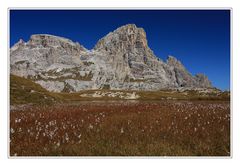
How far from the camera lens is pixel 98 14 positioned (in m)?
10.5

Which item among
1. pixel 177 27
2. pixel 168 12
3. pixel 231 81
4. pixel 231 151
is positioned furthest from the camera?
pixel 177 27

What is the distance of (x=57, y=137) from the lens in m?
8.30

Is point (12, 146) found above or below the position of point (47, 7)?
below

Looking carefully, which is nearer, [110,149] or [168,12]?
[110,149]

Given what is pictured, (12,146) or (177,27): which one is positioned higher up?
(177,27)
